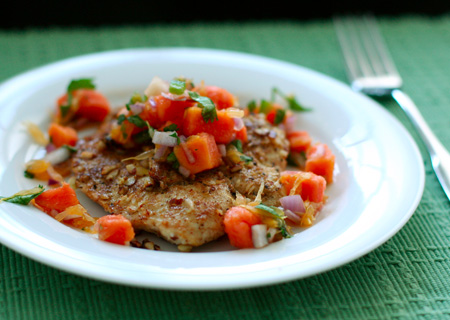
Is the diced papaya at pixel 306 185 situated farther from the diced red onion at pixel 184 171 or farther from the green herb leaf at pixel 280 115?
the green herb leaf at pixel 280 115

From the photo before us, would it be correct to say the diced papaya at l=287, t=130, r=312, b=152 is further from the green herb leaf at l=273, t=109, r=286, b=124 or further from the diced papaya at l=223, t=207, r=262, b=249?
the diced papaya at l=223, t=207, r=262, b=249

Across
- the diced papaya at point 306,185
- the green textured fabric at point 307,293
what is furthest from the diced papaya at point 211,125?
the green textured fabric at point 307,293

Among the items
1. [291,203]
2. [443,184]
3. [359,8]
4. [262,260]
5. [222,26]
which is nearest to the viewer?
[262,260]

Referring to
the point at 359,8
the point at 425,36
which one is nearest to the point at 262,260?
the point at 425,36

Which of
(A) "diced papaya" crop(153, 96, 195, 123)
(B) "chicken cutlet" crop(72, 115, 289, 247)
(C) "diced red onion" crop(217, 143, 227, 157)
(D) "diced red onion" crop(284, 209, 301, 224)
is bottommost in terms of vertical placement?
(D) "diced red onion" crop(284, 209, 301, 224)

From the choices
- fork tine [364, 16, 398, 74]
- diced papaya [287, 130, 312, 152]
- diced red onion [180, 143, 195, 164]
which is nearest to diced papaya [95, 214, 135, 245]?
diced red onion [180, 143, 195, 164]

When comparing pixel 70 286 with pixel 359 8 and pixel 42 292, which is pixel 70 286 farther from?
pixel 359 8
